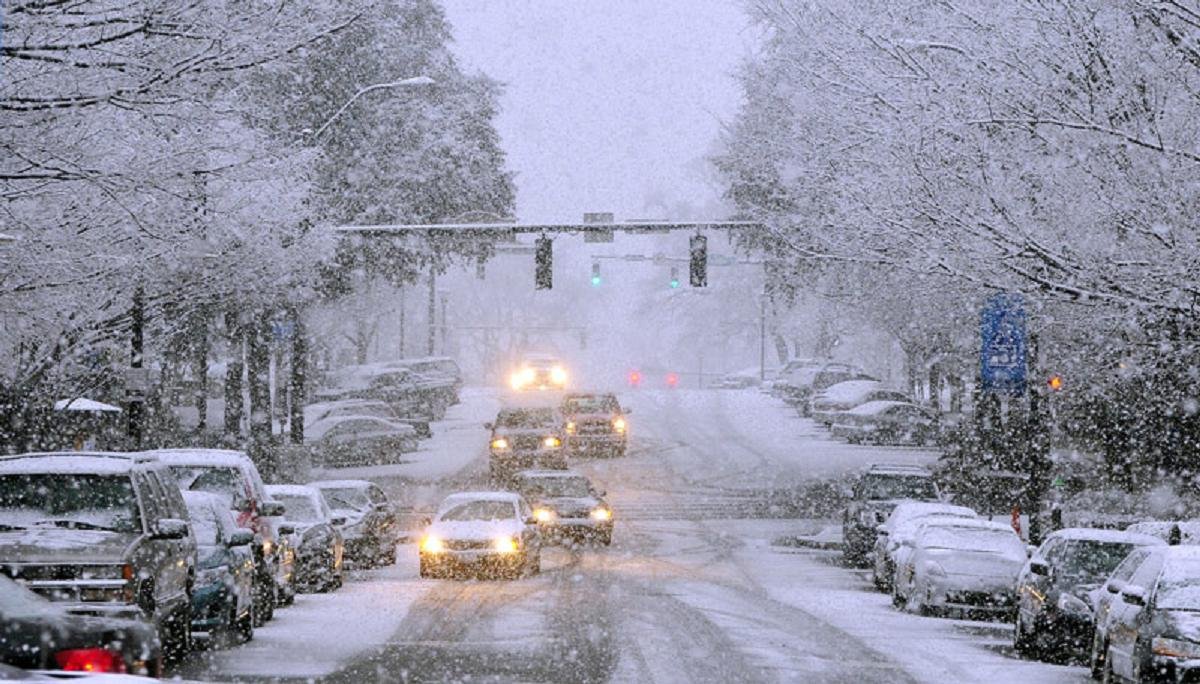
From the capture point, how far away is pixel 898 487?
1262 inches

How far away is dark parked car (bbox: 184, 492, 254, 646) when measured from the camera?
56.9 feet

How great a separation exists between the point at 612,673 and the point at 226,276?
23237 millimetres

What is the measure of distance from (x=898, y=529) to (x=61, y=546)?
14.8 m

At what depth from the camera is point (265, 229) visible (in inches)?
1435

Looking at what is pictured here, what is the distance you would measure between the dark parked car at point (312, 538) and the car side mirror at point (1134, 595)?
41.7ft

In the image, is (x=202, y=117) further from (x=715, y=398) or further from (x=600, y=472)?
(x=715, y=398)

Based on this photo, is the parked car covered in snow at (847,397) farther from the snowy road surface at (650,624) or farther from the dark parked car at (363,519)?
the dark parked car at (363,519)

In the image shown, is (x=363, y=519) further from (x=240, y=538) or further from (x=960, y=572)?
(x=240, y=538)

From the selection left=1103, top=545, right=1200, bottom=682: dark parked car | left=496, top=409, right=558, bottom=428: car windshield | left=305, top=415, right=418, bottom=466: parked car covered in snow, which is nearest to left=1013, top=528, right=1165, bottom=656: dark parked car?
left=1103, top=545, right=1200, bottom=682: dark parked car

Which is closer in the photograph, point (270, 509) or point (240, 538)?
point (240, 538)

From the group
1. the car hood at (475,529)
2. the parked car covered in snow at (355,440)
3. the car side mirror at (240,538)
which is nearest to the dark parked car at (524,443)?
the parked car covered in snow at (355,440)

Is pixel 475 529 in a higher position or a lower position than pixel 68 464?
lower

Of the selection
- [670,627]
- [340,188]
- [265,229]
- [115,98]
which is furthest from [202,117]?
[340,188]

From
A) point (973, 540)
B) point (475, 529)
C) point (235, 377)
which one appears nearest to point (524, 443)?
point (235, 377)
